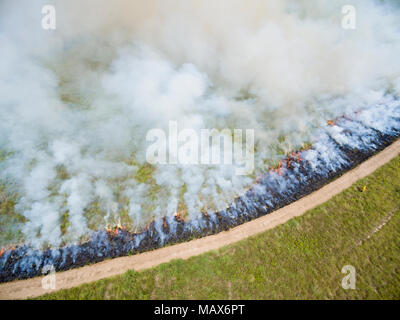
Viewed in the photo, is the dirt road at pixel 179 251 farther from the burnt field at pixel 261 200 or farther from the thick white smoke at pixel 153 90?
the thick white smoke at pixel 153 90

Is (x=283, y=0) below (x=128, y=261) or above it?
above

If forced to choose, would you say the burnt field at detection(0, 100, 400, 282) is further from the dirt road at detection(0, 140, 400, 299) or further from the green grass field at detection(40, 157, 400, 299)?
the green grass field at detection(40, 157, 400, 299)

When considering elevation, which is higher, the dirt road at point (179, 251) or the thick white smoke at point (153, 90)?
the thick white smoke at point (153, 90)

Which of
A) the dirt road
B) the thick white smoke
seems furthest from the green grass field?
the thick white smoke

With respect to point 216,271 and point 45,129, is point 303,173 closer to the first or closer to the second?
point 216,271

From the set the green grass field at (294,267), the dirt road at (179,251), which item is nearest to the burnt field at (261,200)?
the dirt road at (179,251)

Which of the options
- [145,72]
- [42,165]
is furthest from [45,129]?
[145,72]

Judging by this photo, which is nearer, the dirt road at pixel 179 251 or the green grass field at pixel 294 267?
the green grass field at pixel 294 267
